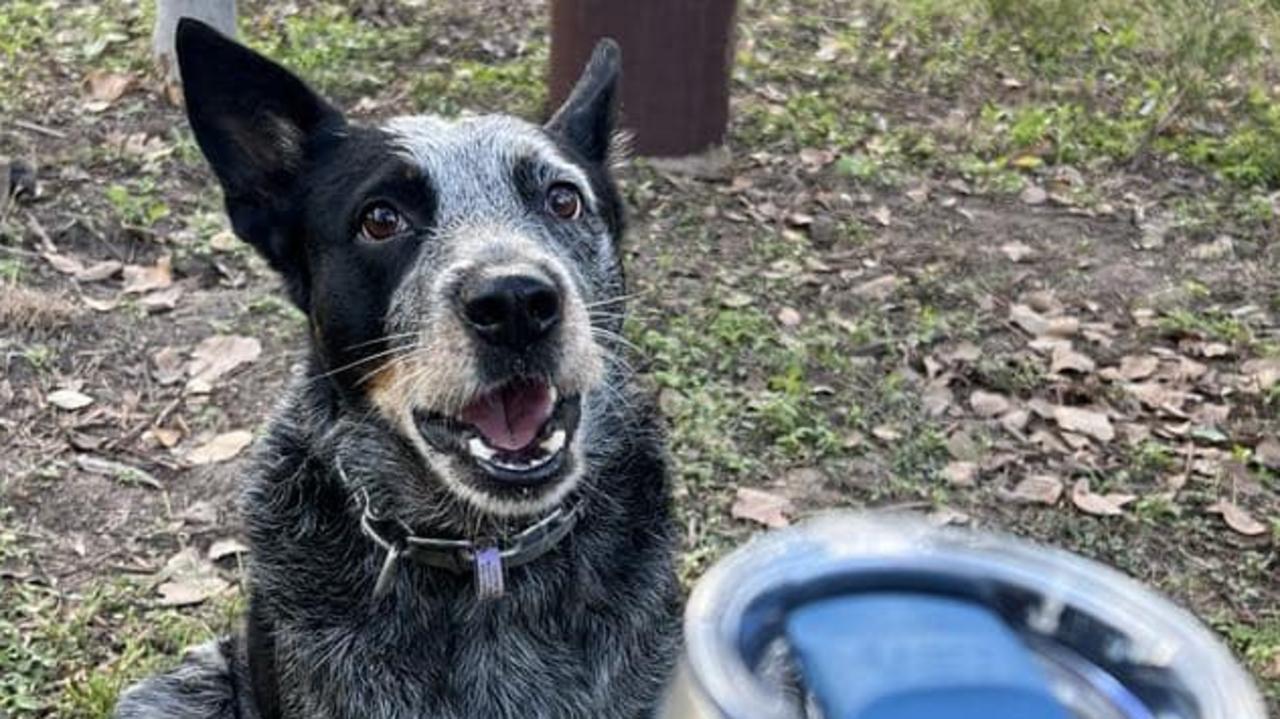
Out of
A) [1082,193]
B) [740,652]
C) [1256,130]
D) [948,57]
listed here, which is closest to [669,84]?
[1082,193]

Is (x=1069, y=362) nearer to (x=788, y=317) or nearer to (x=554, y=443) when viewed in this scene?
(x=788, y=317)

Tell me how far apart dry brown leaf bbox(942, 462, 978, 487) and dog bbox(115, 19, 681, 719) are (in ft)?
5.44

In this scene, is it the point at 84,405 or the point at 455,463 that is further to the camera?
the point at 84,405

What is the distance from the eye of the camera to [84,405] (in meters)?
4.88

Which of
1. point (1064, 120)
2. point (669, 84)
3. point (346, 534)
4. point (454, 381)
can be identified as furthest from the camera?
point (1064, 120)

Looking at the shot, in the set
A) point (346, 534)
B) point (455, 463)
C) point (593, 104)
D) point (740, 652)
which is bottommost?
point (346, 534)

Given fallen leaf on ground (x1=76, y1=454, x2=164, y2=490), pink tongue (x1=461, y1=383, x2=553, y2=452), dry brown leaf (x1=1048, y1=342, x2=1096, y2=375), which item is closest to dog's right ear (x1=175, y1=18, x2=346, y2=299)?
pink tongue (x1=461, y1=383, x2=553, y2=452)

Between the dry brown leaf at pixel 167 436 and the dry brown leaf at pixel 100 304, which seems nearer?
the dry brown leaf at pixel 167 436

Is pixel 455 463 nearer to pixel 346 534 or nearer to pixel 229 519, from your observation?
pixel 346 534

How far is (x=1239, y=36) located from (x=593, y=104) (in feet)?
14.9

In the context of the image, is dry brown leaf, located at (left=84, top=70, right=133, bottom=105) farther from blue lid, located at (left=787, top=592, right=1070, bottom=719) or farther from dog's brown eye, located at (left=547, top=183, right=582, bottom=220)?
blue lid, located at (left=787, top=592, right=1070, bottom=719)

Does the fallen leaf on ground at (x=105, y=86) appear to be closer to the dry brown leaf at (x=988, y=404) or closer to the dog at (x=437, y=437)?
the dry brown leaf at (x=988, y=404)

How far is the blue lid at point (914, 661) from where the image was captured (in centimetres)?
95


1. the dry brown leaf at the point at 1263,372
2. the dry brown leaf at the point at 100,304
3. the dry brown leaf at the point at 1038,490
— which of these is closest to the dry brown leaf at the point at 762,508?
the dry brown leaf at the point at 1038,490
